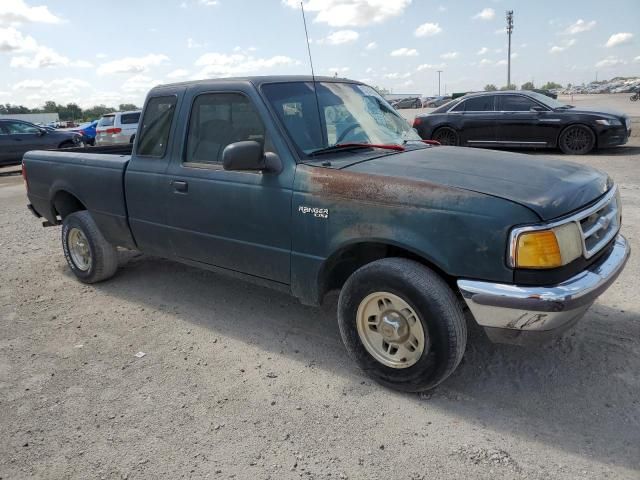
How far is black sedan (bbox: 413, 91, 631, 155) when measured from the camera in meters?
11.4

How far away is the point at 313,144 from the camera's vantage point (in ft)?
11.5

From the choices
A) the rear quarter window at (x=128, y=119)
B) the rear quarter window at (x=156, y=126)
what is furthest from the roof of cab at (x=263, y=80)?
the rear quarter window at (x=128, y=119)

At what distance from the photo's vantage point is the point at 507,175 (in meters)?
2.96

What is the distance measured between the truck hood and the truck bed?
2.36 meters

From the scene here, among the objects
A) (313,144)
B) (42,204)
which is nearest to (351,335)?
(313,144)

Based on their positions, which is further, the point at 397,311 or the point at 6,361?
the point at 6,361

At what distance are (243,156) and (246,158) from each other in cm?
2

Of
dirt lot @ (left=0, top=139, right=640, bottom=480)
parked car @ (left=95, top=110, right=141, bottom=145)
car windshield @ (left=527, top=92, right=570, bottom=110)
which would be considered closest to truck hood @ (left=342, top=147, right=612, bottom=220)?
dirt lot @ (left=0, top=139, right=640, bottom=480)

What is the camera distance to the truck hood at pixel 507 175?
2666 millimetres

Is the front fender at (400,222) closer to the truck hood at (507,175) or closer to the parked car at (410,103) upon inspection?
the truck hood at (507,175)

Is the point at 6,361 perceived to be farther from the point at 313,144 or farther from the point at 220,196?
the point at 313,144

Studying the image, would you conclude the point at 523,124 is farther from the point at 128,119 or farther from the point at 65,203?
the point at 128,119

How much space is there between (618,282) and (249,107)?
3.42 m

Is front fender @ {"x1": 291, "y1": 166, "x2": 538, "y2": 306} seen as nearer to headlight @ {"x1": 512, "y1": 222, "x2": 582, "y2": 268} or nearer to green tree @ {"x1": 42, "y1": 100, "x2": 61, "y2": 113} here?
headlight @ {"x1": 512, "y1": 222, "x2": 582, "y2": 268}
